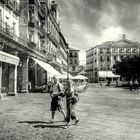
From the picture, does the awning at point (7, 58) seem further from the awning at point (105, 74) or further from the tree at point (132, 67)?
the awning at point (105, 74)

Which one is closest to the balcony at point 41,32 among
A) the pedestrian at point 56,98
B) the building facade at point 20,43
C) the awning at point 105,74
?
the building facade at point 20,43

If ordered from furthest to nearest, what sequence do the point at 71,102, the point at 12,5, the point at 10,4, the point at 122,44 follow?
the point at 122,44 → the point at 12,5 → the point at 10,4 → the point at 71,102

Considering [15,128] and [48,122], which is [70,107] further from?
[15,128]

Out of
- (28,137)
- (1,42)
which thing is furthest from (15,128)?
(1,42)

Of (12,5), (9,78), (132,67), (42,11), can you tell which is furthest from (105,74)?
(9,78)

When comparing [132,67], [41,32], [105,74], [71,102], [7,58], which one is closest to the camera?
[71,102]

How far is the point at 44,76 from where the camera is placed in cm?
3512

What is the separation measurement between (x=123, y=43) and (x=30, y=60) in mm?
81647

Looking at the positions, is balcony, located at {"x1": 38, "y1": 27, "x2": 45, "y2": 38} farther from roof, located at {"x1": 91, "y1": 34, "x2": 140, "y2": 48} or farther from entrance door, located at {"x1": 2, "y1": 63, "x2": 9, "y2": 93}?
roof, located at {"x1": 91, "y1": 34, "x2": 140, "y2": 48}

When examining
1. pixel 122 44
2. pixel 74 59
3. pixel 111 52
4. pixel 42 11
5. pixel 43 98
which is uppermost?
pixel 122 44

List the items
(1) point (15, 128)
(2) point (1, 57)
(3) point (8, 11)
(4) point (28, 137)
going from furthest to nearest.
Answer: (3) point (8, 11), (2) point (1, 57), (1) point (15, 128), (4) point (28, 137)

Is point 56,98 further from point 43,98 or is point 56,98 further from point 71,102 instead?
point 43,98

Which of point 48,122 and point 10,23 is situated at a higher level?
point 10,23

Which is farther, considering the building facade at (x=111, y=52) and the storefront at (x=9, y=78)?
the building facade at (x=111, y=52)
